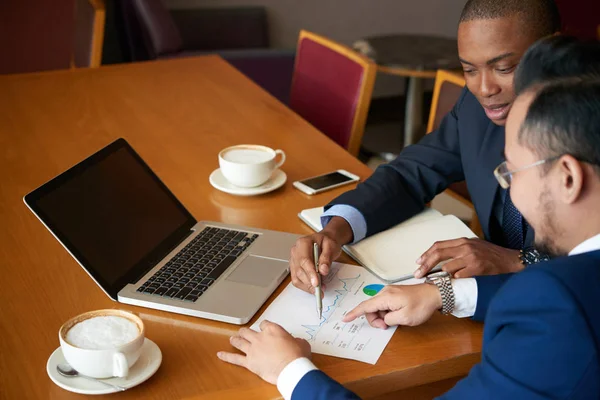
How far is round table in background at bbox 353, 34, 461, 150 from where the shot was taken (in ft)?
13.0

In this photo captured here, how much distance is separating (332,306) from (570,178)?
20.5 inches

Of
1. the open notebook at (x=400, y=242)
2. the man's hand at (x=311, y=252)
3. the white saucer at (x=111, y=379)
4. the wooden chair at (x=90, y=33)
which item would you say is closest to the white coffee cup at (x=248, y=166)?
the open notebook at (x=400, y=242)

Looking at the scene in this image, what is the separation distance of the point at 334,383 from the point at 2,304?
608mm

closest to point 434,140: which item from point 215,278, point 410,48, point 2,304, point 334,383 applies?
point 215,278

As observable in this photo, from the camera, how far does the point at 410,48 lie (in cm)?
424

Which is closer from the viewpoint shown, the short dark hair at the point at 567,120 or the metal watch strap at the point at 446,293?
the short dark hair at the point at 567,120

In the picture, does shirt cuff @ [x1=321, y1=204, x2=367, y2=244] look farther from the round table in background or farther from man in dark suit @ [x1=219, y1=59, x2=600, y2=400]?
the round table in background

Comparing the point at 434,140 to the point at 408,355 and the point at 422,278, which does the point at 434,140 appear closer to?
the point at 422,278

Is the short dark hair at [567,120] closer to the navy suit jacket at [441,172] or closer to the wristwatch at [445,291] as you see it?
the wristwatch at [445,291]

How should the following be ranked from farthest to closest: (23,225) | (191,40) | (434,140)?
(191,40)
(434,140)
(23,225)

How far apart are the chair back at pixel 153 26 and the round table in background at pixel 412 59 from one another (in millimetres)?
997

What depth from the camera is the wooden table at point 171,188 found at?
1.18 metres

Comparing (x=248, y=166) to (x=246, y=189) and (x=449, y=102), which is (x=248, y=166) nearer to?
(x=246, y=189)

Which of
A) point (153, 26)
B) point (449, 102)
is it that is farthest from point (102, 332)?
point (153, 26)
